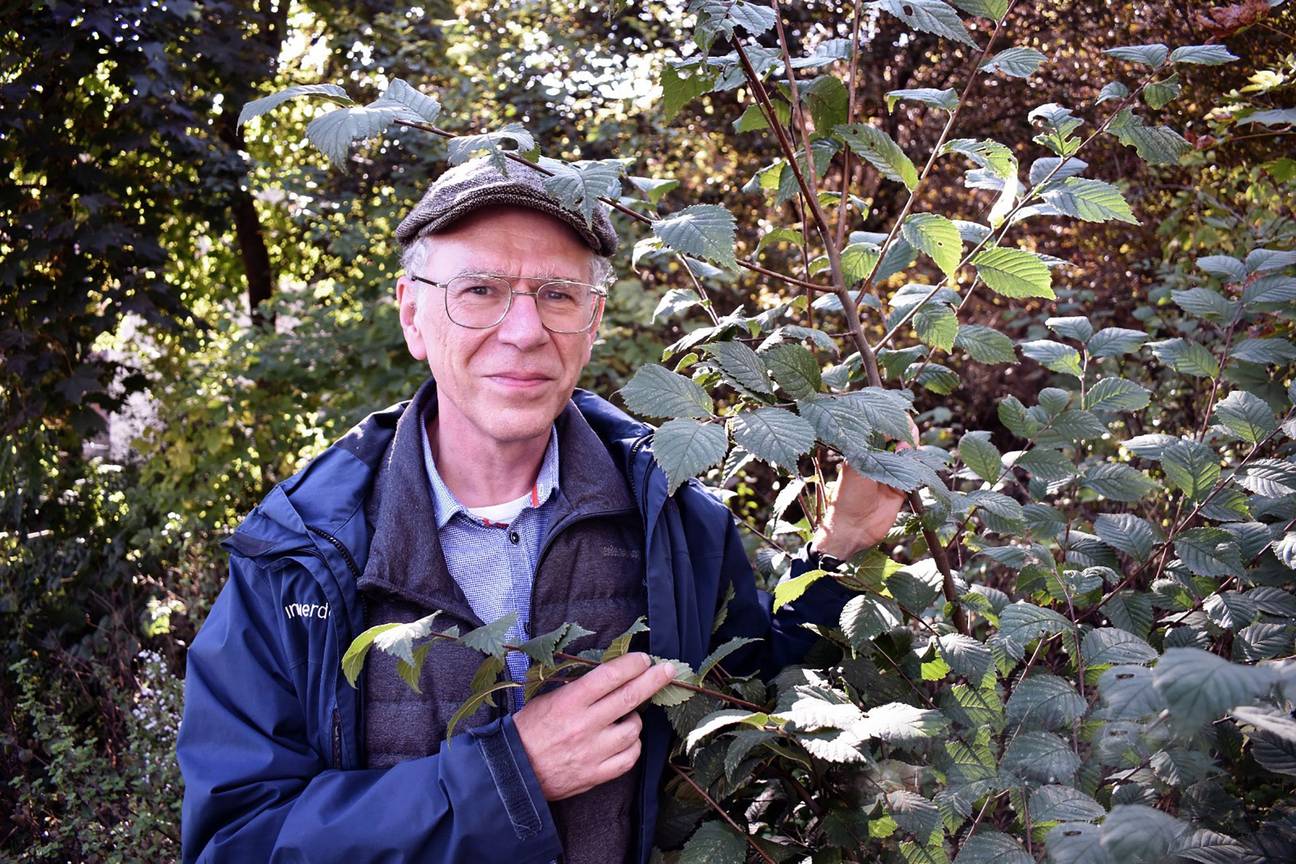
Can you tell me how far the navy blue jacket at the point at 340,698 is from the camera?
5.54ft

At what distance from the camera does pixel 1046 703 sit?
4.58 feet

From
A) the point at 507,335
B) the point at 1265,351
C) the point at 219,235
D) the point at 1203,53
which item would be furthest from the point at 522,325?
the point at 219,235

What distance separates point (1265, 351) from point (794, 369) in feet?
3.22

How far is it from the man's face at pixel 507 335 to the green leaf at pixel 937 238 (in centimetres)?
72

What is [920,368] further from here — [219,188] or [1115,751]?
[219,188]

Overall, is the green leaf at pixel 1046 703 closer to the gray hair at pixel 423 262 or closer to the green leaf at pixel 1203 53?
the green leaf at pixel 1203 53

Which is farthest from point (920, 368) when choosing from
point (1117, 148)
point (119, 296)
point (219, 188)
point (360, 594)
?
point (219, 188)

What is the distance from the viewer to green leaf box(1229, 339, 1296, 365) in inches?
76.6

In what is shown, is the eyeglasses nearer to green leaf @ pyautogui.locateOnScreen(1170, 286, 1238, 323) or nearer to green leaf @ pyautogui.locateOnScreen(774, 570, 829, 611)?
green leaf @ pyautogui.locateOnScreen(774, 570, 829, 611)

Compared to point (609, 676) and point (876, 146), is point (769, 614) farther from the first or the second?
point (876, 146)

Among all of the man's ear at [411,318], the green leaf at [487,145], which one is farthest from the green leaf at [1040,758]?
the man's ear at [411,318]

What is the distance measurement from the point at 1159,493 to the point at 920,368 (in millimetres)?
1182

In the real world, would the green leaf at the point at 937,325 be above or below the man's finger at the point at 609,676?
above

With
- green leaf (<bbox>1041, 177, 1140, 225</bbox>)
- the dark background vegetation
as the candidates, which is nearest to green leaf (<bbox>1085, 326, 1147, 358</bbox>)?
green leaf (<bbox>1041, 177, 1140, 225</bbox>)
